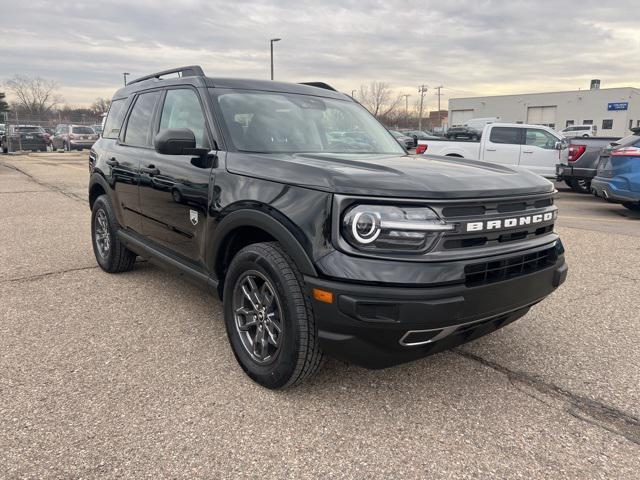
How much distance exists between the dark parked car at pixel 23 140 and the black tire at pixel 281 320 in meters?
29.9

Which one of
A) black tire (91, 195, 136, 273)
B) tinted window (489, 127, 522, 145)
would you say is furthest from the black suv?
tinted window (489, 127, 522, 145)

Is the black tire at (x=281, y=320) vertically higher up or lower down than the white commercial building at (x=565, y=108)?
lower down

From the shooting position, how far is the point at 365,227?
2.37 metres

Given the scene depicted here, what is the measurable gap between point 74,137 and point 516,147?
2675cm

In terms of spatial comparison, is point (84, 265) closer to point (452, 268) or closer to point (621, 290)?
point (452, 268)

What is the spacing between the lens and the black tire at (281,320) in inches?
101

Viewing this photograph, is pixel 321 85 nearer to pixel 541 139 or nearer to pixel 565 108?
pixel 541 139

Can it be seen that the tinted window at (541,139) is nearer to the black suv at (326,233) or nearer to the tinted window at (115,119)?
the black suv at (326,233)

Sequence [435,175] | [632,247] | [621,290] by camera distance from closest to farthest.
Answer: [435,175]
[621,290]
[632,247]

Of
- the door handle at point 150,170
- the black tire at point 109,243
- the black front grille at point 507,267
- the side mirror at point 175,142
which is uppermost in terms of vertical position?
the side mirror at point 175,142

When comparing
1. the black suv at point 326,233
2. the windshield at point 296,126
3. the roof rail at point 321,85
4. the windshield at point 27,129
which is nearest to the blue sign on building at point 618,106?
the windshield at point 27,129

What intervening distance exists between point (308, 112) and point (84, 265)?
10.7 ft

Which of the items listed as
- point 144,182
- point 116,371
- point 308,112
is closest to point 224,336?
point 116,371

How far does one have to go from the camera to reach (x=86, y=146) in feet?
99.9
